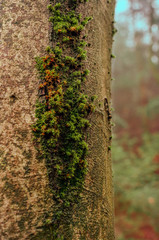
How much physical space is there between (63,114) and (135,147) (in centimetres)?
1588

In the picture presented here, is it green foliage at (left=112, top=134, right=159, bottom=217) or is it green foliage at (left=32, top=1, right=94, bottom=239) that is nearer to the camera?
green foliage at (left=32, top=1, right=94, bottom=239)

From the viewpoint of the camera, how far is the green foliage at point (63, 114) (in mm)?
726

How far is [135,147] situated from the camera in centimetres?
1595

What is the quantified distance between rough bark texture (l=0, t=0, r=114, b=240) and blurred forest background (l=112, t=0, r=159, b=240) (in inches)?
227

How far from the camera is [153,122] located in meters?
18.7

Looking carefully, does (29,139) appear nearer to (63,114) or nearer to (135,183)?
(63,114)

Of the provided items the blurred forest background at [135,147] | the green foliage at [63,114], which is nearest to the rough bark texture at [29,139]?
the green foliage at [63,114]

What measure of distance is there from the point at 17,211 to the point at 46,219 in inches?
3.7

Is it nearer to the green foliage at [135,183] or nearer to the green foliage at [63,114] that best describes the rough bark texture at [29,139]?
the green foliage at [63,114]

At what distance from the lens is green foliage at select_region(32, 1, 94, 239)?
0.73 m

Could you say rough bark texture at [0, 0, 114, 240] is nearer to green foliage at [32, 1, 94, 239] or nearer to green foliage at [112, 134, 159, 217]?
green foliage at [32, 1, 94, 239]

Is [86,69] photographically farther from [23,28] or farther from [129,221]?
[129,221]

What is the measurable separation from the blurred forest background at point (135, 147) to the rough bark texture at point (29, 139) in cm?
576

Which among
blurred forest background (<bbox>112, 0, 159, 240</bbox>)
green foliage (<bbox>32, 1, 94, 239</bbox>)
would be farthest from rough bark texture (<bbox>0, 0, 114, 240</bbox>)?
blurred forest background (<bbox>112, 0, 159, 240</bbox>)
